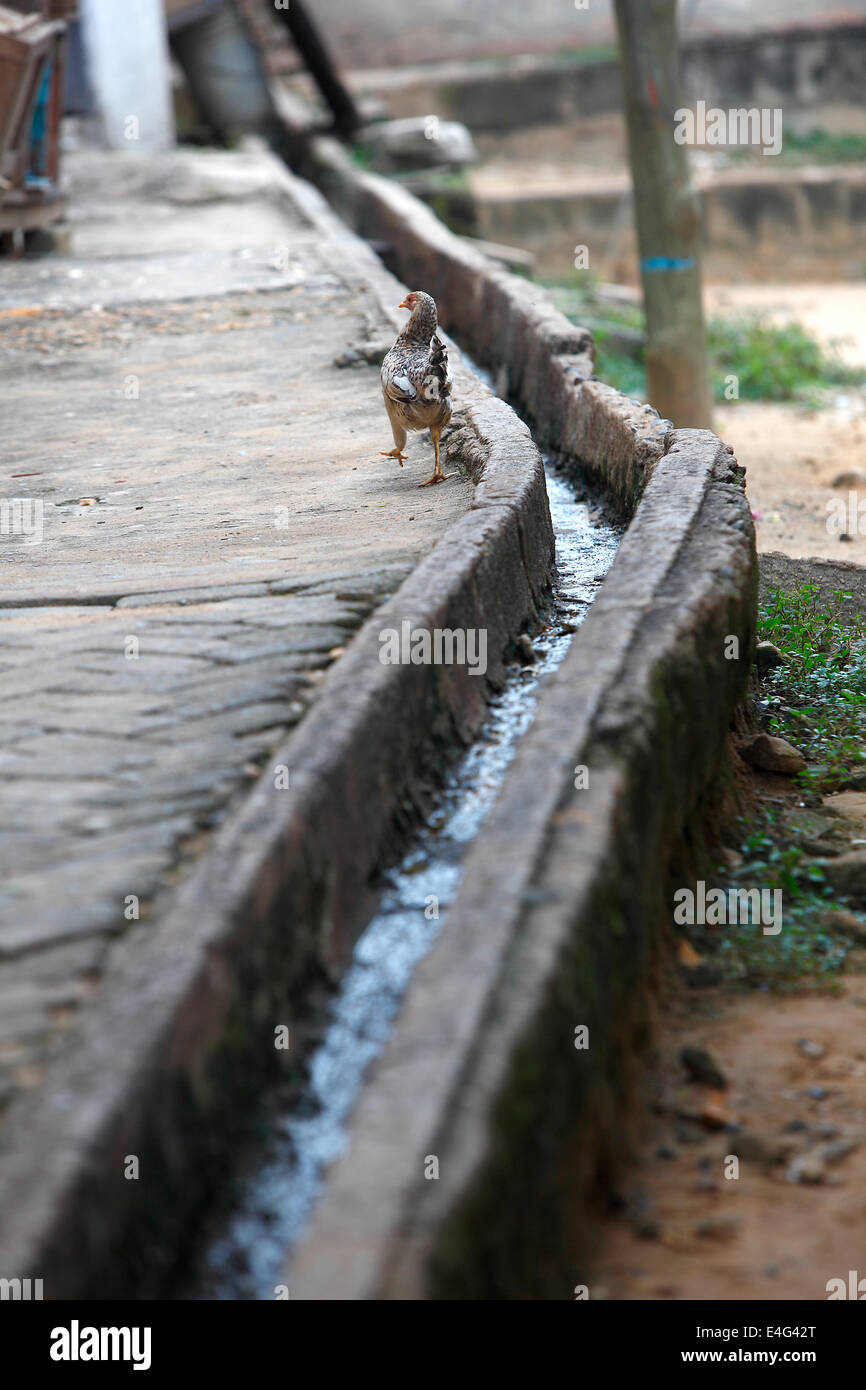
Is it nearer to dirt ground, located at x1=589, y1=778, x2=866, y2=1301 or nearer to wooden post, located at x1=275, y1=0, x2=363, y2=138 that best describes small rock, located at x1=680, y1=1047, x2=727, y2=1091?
dirt ground, located at x1=589, y1=778, x2=866, y2=1301

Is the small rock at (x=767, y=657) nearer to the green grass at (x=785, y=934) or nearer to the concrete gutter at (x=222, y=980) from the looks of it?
the green grass at (x=785, y=934)

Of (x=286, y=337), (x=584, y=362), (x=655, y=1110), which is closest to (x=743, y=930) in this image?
(x=655, y=1110)

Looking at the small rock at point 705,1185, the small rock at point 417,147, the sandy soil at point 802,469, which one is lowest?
the sandy soil at point 802,469

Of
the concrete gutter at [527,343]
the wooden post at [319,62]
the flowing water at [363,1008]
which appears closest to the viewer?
the flowing water at [363,1008]

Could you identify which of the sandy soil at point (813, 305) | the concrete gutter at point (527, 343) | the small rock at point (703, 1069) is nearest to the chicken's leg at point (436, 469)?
the concrete gutter at point (527, 343)

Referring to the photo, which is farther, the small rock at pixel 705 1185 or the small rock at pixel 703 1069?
the small rock at pixel 703 1069

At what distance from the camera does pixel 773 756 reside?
3.97m

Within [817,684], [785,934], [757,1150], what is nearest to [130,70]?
[817,684]

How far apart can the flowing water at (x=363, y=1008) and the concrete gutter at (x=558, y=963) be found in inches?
10.9

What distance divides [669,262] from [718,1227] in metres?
6.81

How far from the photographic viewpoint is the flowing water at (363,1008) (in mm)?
2070

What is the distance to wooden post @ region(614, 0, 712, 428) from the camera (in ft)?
25.4

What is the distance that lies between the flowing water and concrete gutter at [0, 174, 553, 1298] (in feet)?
0.18

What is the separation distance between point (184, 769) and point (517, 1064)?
40.3 inches
